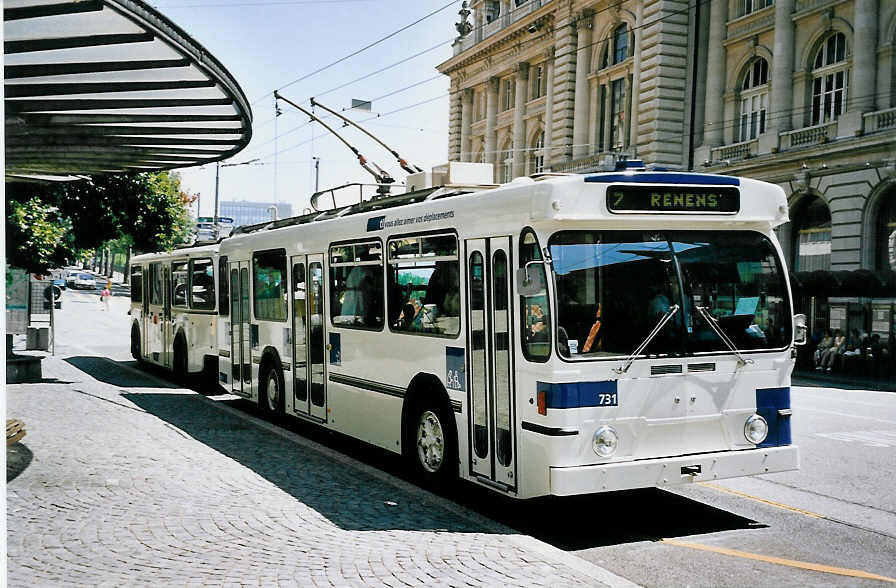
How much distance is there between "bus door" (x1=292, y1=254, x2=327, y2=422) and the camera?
39.3 feet

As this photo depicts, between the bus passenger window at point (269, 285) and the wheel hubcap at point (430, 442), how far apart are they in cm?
423

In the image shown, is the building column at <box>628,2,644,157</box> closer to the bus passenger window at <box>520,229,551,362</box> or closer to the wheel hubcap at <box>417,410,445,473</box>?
the wheel hubcap at <box>417,410,445,473</box>

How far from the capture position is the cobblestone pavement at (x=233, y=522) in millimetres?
6176

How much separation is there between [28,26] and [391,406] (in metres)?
5.03

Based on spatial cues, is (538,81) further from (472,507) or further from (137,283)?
(472,507)

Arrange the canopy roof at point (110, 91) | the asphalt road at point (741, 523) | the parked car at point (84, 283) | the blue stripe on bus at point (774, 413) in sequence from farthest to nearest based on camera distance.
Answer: the parked car at point (84, 283)
the canopy roof at point (110, 91)
the blue stripe on bus at point (774, 413)
the asphalt road at point (741, 523)

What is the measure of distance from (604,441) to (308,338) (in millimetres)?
5809

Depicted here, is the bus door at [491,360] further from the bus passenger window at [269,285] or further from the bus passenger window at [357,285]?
the bus passenger window at [269,285]

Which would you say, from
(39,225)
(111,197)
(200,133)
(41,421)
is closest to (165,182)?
(111,197)

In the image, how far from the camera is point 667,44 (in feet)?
126

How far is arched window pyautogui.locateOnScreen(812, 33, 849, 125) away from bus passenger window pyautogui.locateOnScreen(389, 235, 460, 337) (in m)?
24.6

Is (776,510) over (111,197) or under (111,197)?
under

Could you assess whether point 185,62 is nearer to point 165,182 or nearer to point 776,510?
point 776,510

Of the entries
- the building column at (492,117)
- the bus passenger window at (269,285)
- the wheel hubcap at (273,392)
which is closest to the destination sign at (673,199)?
the bus passenger window at (269,285)
